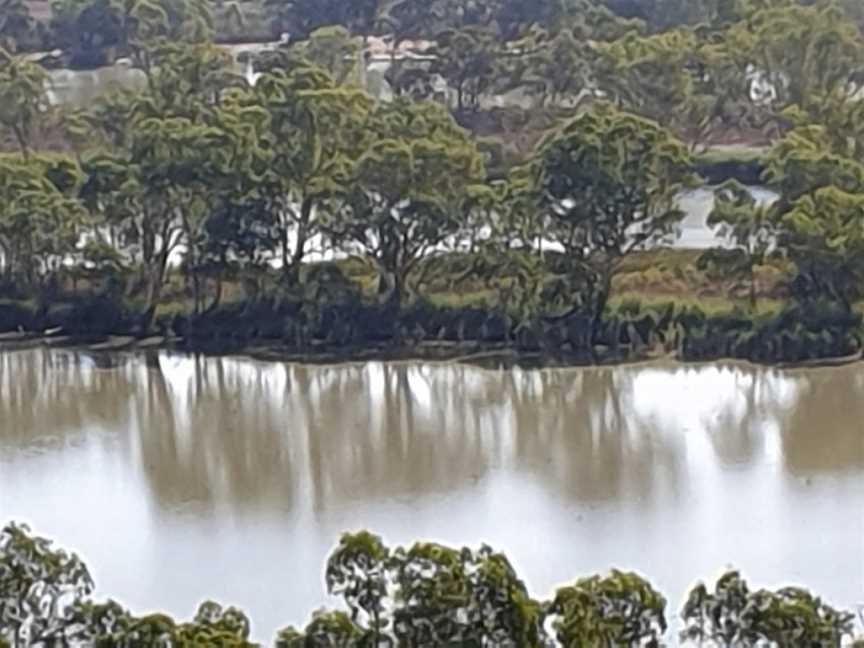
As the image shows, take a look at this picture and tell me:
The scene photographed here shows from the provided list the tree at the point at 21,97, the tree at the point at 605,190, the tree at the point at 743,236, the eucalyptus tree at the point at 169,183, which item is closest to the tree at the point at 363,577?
the tree at the point at 605,190

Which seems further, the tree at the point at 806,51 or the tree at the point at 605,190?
the tree at the point at 806,51

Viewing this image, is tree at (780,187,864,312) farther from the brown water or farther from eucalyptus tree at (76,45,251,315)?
eucalyptus tree at (76,45,251,315)

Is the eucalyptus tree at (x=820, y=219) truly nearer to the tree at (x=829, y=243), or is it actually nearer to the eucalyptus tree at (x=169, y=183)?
the tree at (x=829, y=243)

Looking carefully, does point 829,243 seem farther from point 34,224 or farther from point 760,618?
point 760,618

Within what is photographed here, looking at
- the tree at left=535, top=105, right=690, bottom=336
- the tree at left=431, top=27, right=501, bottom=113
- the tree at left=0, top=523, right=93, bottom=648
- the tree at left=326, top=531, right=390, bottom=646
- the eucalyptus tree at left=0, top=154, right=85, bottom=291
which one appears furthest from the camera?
the tree at left=431, top=27, right=501, bottom=113

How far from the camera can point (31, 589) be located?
670 cm

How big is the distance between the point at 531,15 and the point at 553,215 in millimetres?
7943

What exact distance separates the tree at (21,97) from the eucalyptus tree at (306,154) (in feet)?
13.0

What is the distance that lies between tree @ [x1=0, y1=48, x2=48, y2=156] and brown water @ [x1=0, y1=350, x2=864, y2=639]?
435 cm

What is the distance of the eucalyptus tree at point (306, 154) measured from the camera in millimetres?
12602

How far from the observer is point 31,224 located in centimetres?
1274

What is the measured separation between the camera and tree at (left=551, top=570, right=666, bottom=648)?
6348 millimetres

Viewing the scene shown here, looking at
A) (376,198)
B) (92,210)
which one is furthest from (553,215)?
(92,210)

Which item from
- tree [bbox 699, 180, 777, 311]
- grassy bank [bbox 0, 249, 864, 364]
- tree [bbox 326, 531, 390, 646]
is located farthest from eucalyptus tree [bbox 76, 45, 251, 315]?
tree [bbox 326, 531, 390, 646]
